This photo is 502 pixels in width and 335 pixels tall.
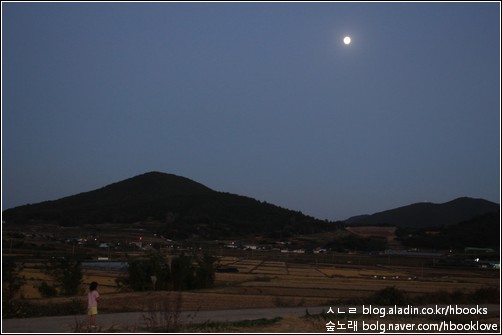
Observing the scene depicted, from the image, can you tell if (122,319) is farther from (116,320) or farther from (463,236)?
(463,236)

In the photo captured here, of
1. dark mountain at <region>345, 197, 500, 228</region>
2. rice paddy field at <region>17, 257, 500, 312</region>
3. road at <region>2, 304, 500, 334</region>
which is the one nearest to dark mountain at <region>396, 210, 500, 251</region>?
rice paddy field at <region>17, 257, 500, 312</region>

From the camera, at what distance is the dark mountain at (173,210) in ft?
229

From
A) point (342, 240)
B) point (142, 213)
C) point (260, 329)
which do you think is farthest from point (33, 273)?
point (342, 240)

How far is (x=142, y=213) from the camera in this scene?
246ft

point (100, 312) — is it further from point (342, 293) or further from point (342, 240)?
point (342, 240)

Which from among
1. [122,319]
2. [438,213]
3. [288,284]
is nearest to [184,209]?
[288,284]

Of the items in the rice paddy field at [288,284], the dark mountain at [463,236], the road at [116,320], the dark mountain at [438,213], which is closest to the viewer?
the road at [116,320]

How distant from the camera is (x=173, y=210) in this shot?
77.3 meters

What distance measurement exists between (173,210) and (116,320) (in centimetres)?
5889

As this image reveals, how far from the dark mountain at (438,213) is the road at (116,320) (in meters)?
73.6

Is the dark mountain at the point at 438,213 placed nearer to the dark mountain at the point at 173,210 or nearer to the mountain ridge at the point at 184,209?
the mountain ridge at the point at 184,209

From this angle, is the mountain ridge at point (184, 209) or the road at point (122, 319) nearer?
the road at point (122, 319)

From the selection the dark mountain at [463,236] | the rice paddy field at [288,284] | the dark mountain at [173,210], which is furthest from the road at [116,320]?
the dark mountain at [463,236]

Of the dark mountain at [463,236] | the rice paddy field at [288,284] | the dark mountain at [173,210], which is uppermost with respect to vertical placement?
the dark mountain at [173,210]
